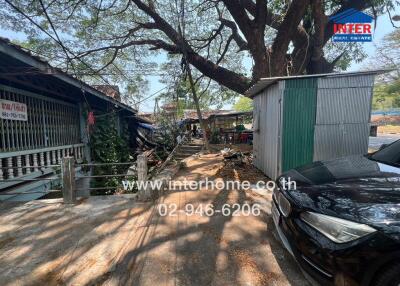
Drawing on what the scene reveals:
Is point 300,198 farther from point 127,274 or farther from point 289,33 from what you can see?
point 289,33

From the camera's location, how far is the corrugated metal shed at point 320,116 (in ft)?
16.6

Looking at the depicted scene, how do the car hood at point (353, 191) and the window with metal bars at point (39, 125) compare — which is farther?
the window with metal bars at point (39, 125)

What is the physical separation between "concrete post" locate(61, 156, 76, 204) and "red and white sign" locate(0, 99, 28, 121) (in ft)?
6.18

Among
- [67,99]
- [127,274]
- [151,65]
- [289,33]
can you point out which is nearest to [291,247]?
[127,274]

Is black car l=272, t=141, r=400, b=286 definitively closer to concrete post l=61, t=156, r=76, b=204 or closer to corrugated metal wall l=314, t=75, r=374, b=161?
corrugated metal wall l=314, t=75, r=374, b=161

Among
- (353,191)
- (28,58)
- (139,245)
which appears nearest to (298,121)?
(353,191)

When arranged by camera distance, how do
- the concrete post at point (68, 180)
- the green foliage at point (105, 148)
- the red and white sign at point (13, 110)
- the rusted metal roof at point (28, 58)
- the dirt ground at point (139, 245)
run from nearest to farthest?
the dirt ground at point (139, 245)
the rusted metal roof at point (28, 58)
the concrete post at point (68, 180)
the red and white sign at point (13, 110)
the green foliage at point (105, 148)

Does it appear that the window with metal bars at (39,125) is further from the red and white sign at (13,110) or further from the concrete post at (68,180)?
the concrete post at (68,180)

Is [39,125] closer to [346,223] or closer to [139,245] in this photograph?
[139,245]

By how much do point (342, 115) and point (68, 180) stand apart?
593 centimetres

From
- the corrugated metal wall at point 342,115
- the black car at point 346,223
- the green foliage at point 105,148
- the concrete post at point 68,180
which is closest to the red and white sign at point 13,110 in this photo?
the concrete post at point 68,180

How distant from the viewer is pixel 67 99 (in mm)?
7551

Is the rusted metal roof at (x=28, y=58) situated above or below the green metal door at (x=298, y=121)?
above

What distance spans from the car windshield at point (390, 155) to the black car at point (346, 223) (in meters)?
0.07
